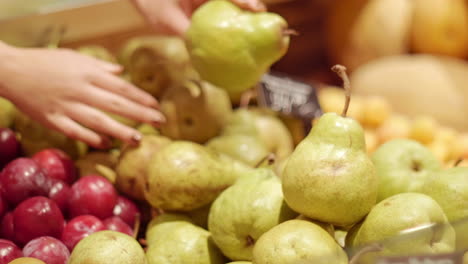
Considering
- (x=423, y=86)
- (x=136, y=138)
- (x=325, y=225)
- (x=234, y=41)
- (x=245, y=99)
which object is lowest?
(x=423, y=86)

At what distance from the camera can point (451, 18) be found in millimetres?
2078

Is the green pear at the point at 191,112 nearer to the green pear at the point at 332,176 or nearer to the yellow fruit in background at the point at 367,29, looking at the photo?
the green pear at the point at 332,176

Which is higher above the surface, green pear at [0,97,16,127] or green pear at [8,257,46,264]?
green pear at [8,257,46,264]

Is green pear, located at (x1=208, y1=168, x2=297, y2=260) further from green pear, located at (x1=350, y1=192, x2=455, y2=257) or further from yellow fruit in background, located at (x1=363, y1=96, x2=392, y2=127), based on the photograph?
yellow fruit in background, located at (x1=363, y1=96, x2=392, y2=127)

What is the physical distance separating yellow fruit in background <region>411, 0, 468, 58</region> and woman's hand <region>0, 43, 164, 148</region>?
141cm

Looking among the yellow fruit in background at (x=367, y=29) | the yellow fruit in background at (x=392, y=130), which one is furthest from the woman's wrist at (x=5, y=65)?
the yellow fruit in background at (x=367, y=29)

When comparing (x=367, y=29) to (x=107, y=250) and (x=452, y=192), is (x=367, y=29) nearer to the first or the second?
(x=452, y=192)

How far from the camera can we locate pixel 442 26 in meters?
2.11

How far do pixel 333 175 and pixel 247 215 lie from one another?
0.17 metres

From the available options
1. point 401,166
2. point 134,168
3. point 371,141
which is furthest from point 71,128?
point 371,141

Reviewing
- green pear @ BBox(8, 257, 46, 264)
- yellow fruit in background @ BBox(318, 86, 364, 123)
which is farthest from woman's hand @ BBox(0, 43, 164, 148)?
yellow fruit in background @ BBox(318, 86, 364, 123)

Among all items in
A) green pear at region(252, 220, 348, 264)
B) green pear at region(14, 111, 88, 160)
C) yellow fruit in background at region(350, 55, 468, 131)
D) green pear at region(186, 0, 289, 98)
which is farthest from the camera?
yellow fruit in background at region(350, 55, 468, 131)

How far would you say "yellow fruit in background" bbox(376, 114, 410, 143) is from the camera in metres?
1.64

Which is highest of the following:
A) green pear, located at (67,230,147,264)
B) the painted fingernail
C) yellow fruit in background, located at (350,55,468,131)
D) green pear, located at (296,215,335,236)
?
green pear, located at (296,215,335,236)
